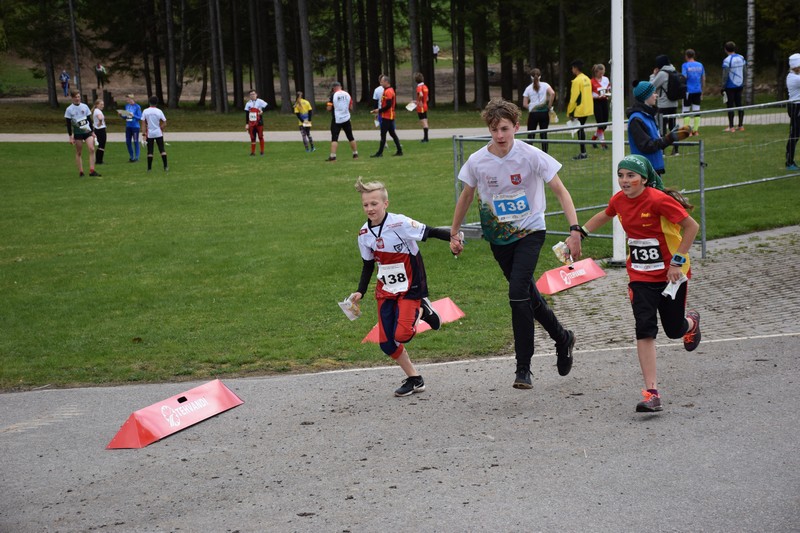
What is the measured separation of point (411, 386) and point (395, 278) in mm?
837

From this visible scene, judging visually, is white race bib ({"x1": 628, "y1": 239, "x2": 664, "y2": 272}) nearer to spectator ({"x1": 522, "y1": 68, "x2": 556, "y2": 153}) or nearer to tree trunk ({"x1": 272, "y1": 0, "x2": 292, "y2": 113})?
spectator ({"x1": 522, "y1": 68, "x2": 556, "y2": 153})

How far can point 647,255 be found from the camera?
651 cm

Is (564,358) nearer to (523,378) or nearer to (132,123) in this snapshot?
(523,378)

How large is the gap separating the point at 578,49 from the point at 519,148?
1716 inches

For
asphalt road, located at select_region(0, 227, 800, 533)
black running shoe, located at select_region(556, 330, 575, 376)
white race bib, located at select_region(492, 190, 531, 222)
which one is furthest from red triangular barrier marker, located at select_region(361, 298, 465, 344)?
white race bib, located at select_region(492, 190, 531, 222)

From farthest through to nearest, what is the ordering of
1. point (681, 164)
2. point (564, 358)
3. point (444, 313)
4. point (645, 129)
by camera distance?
1. point (681, 164)
2. point (645, 129)
3. point (444, 313)
4. point (564, 358)

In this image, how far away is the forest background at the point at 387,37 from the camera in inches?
1850

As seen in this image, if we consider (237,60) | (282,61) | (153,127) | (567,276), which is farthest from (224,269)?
(237,60)

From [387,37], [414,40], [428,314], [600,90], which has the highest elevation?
[387,37]

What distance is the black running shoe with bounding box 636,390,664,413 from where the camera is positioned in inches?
246

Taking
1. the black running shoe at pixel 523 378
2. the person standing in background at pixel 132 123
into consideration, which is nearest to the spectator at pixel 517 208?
the black running shoe at pixel 523 378

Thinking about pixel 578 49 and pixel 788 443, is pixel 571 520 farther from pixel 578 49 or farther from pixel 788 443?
pixel 578 49

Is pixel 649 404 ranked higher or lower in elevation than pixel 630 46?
lower

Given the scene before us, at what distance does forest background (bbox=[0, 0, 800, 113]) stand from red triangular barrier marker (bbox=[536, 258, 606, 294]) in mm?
28173
